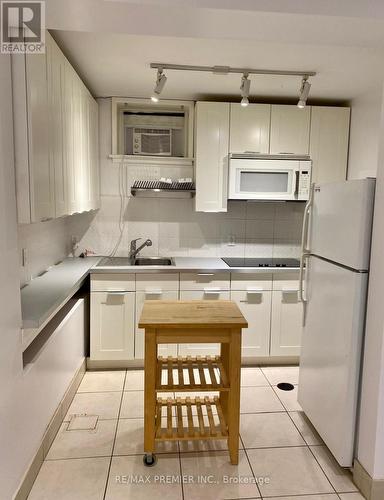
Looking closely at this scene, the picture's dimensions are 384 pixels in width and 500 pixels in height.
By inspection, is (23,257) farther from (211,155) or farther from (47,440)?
(211,155)

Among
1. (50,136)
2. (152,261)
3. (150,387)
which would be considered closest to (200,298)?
(152,261)

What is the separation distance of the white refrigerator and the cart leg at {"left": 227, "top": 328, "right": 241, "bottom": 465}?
0.55m

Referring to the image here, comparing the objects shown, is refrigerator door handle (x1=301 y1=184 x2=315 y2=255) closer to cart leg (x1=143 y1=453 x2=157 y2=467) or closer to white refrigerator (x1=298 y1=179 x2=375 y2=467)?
white refrigerator (x1=298 y1=179 x2=375 y2=467)

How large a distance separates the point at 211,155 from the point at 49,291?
1888 millimetres

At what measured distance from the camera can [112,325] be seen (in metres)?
3.18

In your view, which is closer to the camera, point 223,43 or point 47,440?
point 47,440

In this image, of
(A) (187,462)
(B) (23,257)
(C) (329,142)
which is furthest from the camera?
(C) (329,142)

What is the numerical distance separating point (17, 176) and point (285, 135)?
2.52 m

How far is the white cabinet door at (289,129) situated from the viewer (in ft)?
11.0

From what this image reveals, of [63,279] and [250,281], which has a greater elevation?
[63,279]

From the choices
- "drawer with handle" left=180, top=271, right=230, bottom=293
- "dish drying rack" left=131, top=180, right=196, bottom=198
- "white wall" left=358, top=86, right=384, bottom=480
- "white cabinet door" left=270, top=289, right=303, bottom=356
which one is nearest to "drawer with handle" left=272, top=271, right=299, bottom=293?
"white cabinet door" left=270, top=289, right=303, bottom=356

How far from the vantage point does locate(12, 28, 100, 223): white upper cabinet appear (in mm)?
1658

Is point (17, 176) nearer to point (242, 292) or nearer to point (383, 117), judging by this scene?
point (383, 117)

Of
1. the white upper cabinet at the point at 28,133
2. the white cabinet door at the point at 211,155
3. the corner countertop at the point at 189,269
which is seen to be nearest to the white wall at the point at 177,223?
the white cabinet door at the point at 211,155
